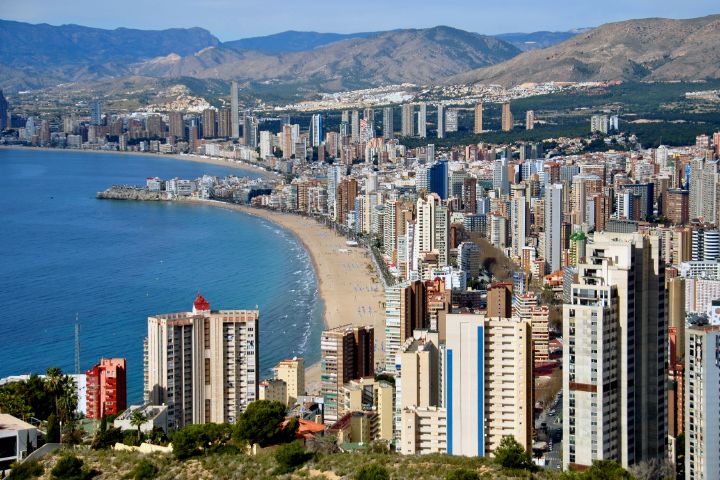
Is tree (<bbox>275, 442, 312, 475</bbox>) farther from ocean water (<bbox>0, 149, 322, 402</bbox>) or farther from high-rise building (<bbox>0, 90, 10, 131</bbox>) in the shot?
high-rise building (<bbox>0, 90, 10, 131</bbox>)

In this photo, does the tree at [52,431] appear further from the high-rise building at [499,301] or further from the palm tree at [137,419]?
the high-rise building at [499,301]

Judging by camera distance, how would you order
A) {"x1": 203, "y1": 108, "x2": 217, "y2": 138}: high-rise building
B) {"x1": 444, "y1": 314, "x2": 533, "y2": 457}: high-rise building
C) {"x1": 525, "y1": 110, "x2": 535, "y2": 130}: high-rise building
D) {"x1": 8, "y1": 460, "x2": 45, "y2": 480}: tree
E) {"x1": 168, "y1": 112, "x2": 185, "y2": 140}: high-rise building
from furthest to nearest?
1. {"x1": 203, "y1": 108, "x2": 217, "y2": 138}: high-rise building
2. {"x1": 168, "y1": 112, "x2": 185, "y2": 140}: high-rise building
3. {"x1": 525, "y1": 110, "x2": 535, "y2": 130}: high-rise building
4. {"x1": 444, "y1": 314, "x2": 533, "y2": 457}: high-rise building
5. {"x1": 8, "y1": 460, "x2": 45, "y2": 480}: tree

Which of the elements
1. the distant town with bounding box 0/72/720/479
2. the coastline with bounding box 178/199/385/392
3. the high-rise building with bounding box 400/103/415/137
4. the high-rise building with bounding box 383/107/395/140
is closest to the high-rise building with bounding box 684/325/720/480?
the distant town with bounding box 0/72/720/479

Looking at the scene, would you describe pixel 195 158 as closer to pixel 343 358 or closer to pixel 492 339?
pixel 343 358

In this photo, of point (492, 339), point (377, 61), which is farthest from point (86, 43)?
point (492, 339)

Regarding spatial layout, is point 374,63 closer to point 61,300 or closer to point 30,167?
point 30,167

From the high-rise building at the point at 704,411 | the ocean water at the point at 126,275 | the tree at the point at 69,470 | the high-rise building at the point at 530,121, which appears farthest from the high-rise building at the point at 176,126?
the tree at the point at 69,470
